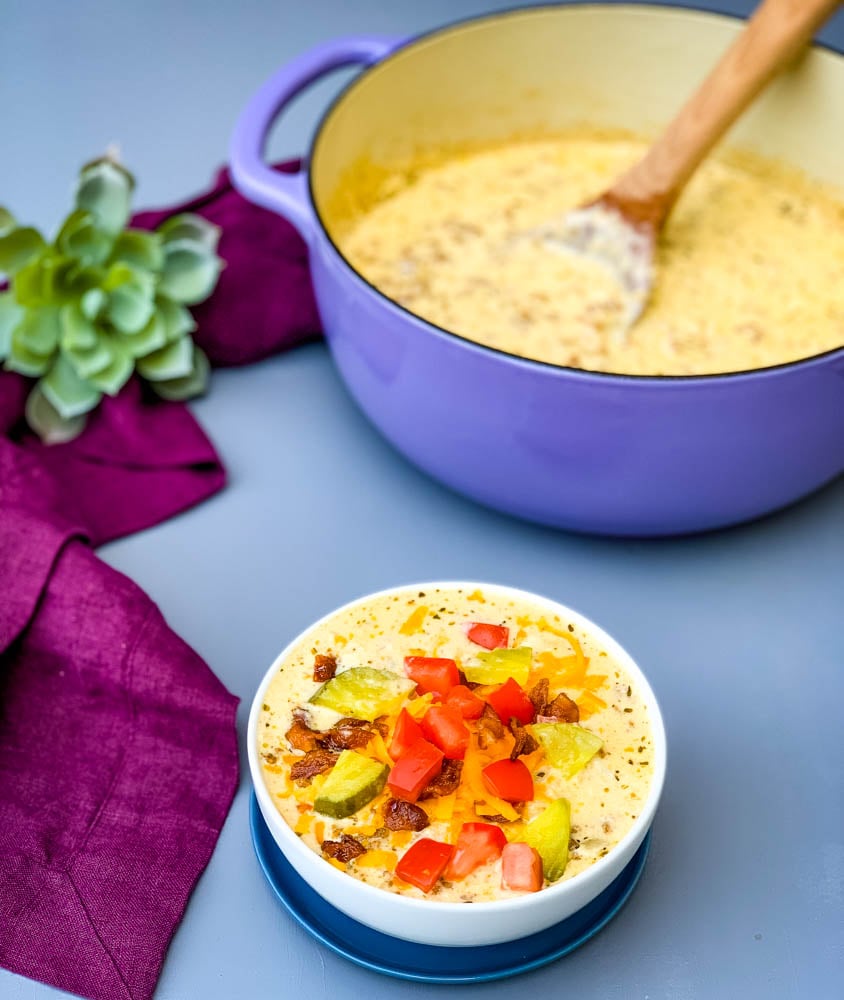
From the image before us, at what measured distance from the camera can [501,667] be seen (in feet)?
4.30

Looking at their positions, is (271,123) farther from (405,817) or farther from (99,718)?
(405,817)

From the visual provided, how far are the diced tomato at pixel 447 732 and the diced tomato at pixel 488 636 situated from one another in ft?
0.41

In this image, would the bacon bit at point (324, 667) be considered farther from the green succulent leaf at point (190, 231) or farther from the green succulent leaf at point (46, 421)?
the green succulent leaf at point (190, 231)

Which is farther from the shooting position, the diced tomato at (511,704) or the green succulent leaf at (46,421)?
the green succulent leaf at (46,421)

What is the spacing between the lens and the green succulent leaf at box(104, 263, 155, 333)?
181 cm

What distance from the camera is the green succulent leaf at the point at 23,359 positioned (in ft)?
5.86

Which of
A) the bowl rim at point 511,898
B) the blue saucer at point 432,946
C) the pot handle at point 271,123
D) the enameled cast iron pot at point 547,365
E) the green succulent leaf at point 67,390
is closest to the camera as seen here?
the bowl rim at point 511,898

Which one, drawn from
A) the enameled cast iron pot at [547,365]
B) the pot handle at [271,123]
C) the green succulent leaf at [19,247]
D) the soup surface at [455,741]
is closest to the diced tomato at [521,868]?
the soup surface at [455,741]

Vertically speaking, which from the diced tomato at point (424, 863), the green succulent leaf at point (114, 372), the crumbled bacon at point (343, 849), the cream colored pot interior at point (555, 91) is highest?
the cream colored pot interior at point (555, 91)

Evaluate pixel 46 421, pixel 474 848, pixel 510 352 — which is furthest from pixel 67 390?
pixel 474 848

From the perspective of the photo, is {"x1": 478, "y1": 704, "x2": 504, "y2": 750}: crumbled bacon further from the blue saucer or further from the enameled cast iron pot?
the enameled cast iron pot

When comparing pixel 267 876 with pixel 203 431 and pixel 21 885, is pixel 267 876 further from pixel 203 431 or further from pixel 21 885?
pixel 203 431

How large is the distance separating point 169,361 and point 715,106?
859 mm

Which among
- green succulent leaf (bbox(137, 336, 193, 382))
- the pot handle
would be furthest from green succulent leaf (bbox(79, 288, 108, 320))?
the pot handle
